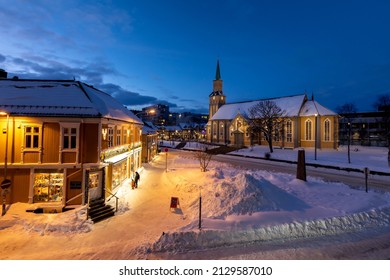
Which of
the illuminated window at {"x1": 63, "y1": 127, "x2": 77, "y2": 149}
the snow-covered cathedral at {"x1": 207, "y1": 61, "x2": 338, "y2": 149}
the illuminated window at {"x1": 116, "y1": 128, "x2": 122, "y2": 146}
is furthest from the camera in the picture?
the snow-covered cathedral at {"x1": 207, "y1": 61, "x2": 338, "y2": 149}

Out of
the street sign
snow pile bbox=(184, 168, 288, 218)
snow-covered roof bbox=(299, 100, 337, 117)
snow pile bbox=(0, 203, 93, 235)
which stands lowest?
snow pile bbox=(0, 203, 93, 235)

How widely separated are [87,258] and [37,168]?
27.7 ft

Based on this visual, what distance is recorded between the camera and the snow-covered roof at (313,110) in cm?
4815

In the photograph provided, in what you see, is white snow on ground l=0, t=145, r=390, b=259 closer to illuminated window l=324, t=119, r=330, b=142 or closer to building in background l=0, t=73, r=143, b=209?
building in background l=0, t=73, r=143, b=209

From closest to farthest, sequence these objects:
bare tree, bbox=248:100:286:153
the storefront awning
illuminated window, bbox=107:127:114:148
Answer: the storefront awning
illuminated window, bbox=107:127:114:148
bare tree, bbox=248:100:286:153

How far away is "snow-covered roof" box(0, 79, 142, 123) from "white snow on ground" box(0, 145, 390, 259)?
5.92m

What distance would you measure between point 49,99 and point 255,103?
55.7 metres

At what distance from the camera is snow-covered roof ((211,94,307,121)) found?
171 ft

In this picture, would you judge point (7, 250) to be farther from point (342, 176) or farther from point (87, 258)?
point (342, 176)

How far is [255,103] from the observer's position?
63625 mm

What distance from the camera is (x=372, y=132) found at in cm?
7356

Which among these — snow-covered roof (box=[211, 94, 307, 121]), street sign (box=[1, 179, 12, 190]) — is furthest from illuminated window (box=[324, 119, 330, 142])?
street sign (box=[1, 179, 12, 190])

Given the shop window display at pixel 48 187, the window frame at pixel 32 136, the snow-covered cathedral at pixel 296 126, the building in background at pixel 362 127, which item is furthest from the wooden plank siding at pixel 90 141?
the building in background at pixel 362 127

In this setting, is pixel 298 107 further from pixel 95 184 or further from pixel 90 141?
pixel 95 184
